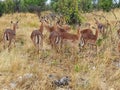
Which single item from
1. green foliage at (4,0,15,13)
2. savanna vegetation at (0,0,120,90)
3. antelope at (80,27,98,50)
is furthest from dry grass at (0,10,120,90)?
green foliage at (4,0,15,13)

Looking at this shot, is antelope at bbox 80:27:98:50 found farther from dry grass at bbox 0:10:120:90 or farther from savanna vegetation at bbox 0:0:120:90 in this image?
dry grass at bbox 0:10:120:90

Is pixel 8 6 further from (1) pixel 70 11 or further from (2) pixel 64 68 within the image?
(2) pixel 64 68

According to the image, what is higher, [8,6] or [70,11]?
[70,11]

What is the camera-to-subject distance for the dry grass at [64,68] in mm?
6770

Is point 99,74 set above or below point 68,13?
below

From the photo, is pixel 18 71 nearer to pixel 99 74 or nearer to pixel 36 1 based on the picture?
pixel 99 74

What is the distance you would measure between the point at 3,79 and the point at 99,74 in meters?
2.06

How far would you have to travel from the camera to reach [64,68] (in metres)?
7.91

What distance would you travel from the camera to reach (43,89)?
655 cm

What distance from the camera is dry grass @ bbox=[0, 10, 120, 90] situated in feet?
22.2

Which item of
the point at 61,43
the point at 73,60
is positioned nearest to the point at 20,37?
the point at 61,43

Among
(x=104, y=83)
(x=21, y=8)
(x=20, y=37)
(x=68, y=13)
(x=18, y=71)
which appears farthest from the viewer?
(x=21, y=8)

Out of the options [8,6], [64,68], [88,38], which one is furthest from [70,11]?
[8,6]

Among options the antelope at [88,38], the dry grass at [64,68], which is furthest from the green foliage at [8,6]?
the antelope at [88,38]
